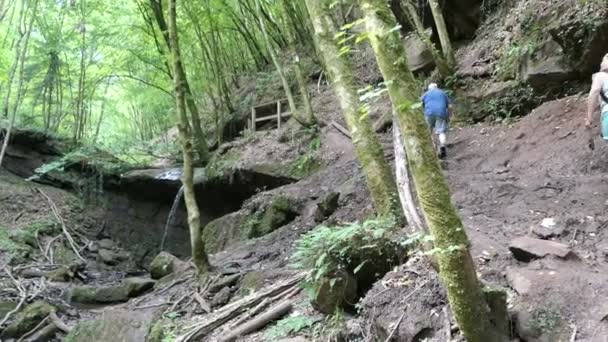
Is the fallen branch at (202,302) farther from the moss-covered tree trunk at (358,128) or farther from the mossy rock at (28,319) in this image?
the moss-covered tree trunk at (358,128)

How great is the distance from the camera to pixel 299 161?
13742mm

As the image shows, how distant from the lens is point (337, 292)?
5.29 metres

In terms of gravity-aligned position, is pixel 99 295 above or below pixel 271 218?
below

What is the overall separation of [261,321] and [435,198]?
359cm

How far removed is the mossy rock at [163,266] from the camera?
1030 centimetres

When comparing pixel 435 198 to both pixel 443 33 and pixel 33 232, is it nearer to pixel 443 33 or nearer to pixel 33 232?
pixel 443 33

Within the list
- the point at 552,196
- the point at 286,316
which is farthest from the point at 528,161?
the point at 286,316

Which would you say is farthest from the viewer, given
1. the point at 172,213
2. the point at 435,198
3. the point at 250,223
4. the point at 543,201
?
the point at 172,213

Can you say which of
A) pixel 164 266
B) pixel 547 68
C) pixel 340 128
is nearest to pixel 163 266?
pixel 164 266

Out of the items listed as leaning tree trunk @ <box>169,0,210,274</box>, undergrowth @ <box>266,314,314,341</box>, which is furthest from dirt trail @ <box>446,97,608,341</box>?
leaning tree trunk @ <box>169,0,210,274</box>

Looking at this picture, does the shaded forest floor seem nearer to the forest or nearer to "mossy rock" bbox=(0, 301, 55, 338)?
the forest

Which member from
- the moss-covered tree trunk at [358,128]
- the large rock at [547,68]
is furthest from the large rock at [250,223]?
the large rock at [547,68]

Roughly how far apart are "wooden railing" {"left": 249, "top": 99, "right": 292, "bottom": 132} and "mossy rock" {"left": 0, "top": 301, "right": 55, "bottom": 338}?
10.3 metres

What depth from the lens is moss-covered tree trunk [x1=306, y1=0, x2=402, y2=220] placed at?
6496 mm
